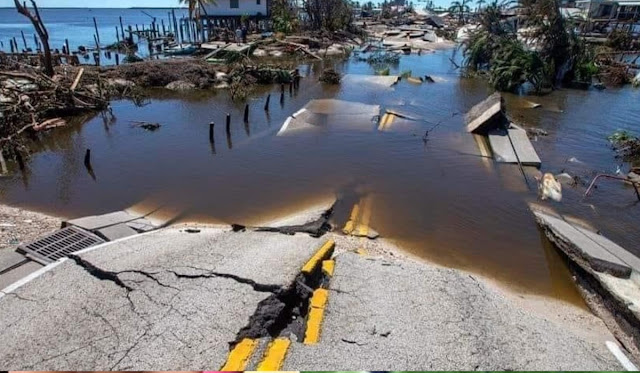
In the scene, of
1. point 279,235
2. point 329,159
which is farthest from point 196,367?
point 329,159

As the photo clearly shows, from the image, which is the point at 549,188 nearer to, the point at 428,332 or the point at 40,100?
the point at 428,332

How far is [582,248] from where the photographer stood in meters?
6.97

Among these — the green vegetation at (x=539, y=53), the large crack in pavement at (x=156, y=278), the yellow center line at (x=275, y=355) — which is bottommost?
the large crack in pavement at (x=156, y=278)

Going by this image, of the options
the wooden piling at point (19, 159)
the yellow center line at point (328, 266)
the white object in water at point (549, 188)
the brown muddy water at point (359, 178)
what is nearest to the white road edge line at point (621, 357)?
the brown muddy water at point (359, 178)

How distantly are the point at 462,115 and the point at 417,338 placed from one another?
49.8 feet

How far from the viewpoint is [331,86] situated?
23031 mm

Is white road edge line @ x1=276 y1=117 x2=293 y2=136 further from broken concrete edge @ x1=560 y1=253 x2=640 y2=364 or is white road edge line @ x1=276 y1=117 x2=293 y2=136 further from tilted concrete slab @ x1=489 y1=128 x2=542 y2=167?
broken concrete edge @ x1=560 y1=253 x2=640 y2=364

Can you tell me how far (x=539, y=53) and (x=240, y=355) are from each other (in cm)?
2552

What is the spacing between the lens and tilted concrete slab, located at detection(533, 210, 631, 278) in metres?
6.39

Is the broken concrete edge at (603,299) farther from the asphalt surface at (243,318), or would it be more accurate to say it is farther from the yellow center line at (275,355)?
the yellow center line at (275,355)

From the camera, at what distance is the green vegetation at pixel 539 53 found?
2169 centimetres

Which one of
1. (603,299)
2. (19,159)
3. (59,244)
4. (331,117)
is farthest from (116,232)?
(331,117)

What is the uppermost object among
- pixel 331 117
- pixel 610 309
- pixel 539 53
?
pixel 539 53

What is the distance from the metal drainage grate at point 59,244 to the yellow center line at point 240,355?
12.7 feet
